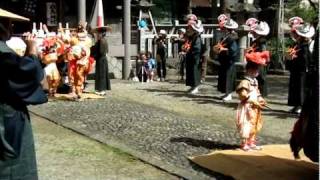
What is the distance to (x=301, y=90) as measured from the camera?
11.2 m

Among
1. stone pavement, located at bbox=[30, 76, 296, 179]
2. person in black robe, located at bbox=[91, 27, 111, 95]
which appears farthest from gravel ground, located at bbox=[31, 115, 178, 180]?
person in black robe, located at bbox=[91, 27, 111, 95]

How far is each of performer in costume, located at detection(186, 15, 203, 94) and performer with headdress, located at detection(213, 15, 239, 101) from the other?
773 mm

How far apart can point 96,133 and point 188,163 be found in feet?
7.82

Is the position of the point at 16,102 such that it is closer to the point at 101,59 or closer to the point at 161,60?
the point at 101,59

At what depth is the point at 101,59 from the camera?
13766mm

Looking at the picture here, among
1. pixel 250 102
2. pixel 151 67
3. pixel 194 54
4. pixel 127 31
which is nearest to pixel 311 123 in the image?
pixel 250 102

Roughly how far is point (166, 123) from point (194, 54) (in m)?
4.38

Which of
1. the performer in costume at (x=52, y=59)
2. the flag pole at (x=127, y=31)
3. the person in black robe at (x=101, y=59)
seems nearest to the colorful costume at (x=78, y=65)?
the performer in costume at (x=52, y=59)

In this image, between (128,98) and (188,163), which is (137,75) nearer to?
(128,98)

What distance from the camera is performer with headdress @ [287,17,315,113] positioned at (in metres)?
10.6

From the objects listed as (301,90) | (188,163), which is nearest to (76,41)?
(301,90)

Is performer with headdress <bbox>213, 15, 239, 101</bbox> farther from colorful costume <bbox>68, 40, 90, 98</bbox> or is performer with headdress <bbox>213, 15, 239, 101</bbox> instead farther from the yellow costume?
the yellow costume

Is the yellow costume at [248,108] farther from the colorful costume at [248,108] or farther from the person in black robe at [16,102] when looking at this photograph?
the person in black robe at [16,102]

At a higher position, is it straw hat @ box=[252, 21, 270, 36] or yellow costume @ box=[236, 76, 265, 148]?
straw hat @ box=[252, 21, 270, 36]
